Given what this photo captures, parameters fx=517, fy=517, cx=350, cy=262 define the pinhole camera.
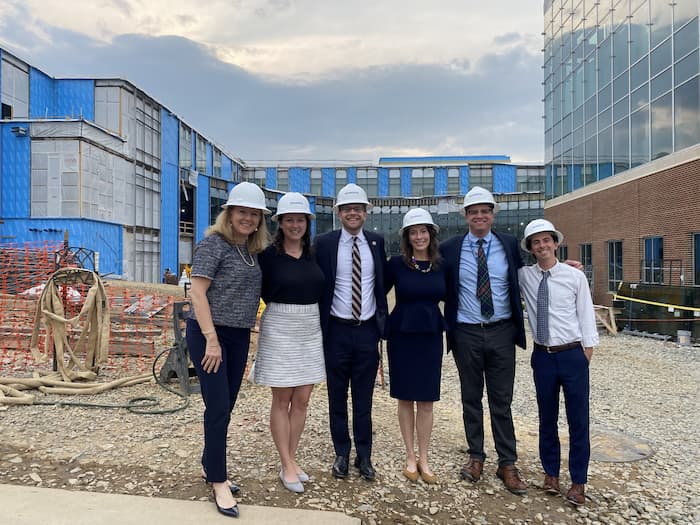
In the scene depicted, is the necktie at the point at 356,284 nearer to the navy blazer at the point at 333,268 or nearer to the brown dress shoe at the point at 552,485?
→ the navy blazer at the point at 333,268

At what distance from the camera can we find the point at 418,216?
3941mm

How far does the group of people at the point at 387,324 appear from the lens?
11.3ft

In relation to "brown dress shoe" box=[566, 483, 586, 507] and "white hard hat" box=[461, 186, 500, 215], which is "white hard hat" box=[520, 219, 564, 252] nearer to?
"white hard hat" box=[461, 186, 500, 215]

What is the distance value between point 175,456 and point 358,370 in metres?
1.81

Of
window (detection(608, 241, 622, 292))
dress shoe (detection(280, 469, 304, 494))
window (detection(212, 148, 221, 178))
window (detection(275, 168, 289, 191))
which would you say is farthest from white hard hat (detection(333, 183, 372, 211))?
window (detection(275, 168, 289, 191))

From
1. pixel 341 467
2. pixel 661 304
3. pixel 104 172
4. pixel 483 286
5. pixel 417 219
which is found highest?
pixel 104 172

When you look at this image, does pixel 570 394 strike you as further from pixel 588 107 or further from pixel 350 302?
pixel 588 107

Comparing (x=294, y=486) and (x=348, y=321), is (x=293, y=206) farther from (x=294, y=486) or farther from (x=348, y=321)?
(x=294, y=486)

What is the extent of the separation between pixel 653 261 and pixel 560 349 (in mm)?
15543

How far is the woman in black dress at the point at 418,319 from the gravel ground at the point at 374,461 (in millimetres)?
503

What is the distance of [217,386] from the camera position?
3.37 meters

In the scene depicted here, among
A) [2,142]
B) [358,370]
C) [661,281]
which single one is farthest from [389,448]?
[2,142]

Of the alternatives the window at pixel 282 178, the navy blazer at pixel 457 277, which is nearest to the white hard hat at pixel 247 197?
the navy blazer at pixel 457 277

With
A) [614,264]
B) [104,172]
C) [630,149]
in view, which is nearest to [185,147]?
[104,172]
